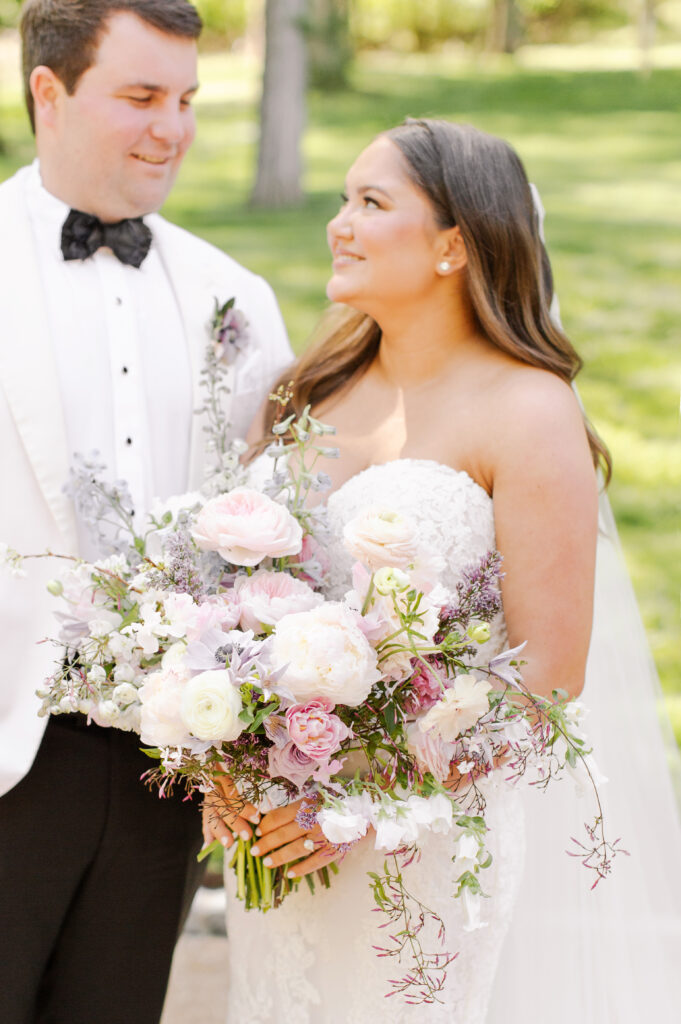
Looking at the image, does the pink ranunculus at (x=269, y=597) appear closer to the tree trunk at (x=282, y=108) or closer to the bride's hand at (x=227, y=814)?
the bride's hand at (x=227, y=814)

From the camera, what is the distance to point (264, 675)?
1.92m

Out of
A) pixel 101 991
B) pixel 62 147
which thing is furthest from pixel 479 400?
pixel 101 991

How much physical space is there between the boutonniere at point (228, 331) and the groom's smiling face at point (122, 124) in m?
0.29

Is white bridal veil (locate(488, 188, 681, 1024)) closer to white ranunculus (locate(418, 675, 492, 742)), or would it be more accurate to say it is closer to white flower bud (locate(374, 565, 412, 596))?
white ranunculus (locate(418, 675, 492, 742))

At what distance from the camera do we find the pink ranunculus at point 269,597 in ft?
6.64

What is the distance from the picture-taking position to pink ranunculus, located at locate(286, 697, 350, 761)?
1.93 metres

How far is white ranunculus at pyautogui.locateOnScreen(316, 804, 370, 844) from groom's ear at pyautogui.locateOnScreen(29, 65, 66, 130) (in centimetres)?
170

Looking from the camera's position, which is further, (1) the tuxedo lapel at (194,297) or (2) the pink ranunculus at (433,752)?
(1) the tuxedo lapel at (194,297)

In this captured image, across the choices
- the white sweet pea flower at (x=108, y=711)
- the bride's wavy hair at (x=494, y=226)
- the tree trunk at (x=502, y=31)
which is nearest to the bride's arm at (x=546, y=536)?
the bride's wavy hair at (x=494, y=226)

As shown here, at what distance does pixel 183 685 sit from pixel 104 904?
0.92m

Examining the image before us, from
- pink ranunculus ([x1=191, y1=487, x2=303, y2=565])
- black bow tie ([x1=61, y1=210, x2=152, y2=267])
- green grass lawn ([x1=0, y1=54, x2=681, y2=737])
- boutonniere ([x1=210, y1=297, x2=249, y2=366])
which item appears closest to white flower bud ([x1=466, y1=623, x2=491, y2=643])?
pink ranunculus ([x1=191, y1=487, x2=303, y2=565])

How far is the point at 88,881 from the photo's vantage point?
8.64ft

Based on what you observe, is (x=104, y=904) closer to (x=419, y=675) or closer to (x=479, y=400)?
(x=419, y=675)

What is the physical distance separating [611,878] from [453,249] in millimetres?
1544
